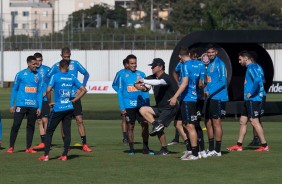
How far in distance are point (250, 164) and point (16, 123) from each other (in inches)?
215

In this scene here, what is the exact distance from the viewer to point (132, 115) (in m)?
19.9

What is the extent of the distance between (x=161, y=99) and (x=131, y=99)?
1.40 meters

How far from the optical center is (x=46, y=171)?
Answer: 16.6 meters

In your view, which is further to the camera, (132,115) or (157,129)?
(132,115)

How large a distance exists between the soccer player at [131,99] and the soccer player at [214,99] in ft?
4.41

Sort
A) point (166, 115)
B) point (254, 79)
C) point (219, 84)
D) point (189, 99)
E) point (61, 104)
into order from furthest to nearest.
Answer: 1. point (254, 79)
2. point (219, 84)
3. point (166, 115)
4. point (61, 104)
5. point (189, 99)

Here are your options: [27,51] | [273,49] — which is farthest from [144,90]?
[27,51]

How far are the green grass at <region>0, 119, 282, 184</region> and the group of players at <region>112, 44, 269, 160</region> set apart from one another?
0.45 metres

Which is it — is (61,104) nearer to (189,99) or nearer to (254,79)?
(189,99)

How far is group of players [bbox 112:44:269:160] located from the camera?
18.1 m

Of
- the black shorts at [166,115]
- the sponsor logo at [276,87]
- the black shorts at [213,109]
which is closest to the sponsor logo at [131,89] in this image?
the black shorts at [166,115]

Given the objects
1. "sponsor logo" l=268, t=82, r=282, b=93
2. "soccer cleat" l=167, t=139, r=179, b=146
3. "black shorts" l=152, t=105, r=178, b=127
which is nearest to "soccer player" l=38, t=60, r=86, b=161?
"black shorts" l=152, t=105, r=178, b=127

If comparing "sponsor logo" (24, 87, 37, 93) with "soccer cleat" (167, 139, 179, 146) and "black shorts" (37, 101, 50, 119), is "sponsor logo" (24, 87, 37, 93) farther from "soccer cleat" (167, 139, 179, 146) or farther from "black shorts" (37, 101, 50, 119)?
"soccer cleat" (167, 139, 179, 146)

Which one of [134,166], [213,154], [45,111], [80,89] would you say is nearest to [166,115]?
[213,154]
